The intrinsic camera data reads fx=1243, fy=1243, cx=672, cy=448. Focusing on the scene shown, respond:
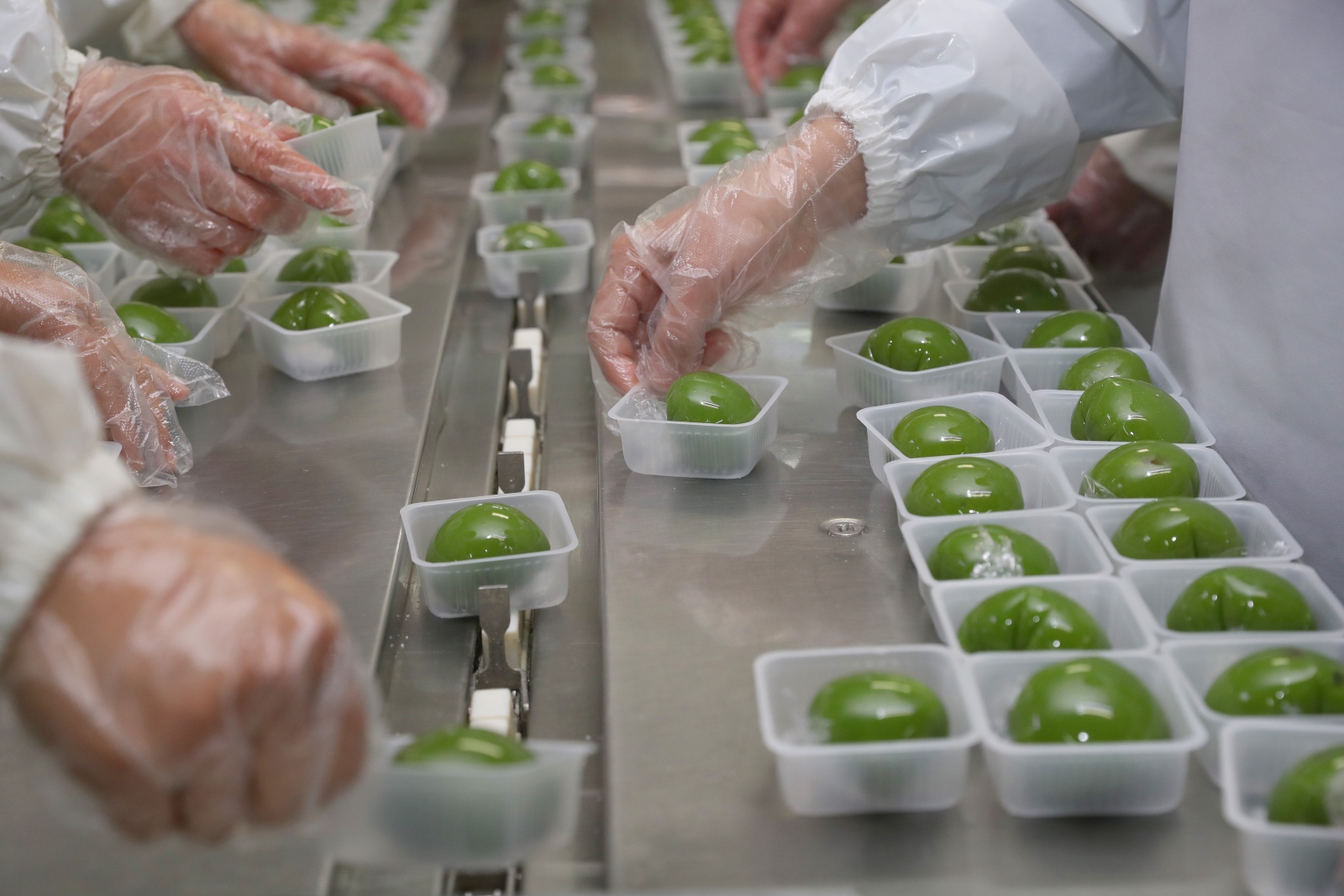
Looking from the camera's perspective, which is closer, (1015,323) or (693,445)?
(693,445)

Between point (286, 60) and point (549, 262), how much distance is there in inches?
38.1

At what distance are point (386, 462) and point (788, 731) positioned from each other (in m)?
0.90

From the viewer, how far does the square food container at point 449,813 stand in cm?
102

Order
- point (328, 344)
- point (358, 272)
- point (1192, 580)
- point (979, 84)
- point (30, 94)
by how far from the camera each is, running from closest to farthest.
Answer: point (1192, 580) → point (979, 84) → point (30, 94) → point (328, 344) → point (358, 272)

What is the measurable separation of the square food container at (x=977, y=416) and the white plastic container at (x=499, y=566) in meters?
0.46

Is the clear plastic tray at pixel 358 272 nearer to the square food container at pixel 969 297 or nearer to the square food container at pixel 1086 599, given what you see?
the square food container at pixel 969 297

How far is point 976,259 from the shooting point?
8.05 ft

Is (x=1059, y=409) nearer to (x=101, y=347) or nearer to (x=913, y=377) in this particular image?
(x=913, y=377)

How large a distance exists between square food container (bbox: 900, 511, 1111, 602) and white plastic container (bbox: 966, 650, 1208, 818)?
0.83 ft

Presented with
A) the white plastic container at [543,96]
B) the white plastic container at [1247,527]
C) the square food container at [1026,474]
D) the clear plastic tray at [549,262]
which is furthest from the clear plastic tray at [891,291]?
the white plastic container at [543,96]

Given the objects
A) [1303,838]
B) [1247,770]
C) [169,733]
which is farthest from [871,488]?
[169,733]

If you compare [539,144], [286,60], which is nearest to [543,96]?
[539,144]

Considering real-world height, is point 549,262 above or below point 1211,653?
below

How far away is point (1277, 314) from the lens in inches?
64.8
